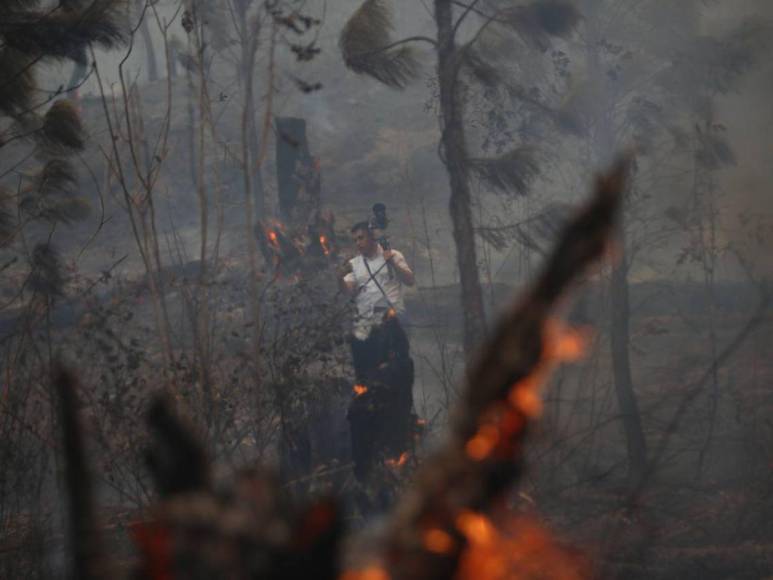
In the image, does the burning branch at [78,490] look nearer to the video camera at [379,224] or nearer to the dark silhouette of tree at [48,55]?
the dark silhouette of tree at [48,55]

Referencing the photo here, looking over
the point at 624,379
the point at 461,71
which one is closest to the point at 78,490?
the point at 461,71

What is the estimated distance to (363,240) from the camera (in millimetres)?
9469

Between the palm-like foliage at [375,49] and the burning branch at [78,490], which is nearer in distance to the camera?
the burning branch at [78,490]

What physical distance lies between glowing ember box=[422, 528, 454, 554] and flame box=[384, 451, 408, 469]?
6.36m

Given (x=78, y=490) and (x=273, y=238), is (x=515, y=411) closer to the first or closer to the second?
(x=78, y=490)

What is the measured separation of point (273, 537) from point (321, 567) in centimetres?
9

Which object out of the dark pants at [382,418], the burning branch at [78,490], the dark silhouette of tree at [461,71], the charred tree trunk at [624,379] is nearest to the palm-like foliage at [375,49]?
the dark silhouette of tree at [461,71]

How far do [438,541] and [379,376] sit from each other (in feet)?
21.5

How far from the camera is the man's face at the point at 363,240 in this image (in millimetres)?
9445

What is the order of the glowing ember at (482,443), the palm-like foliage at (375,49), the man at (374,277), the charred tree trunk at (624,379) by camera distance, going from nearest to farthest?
the glowing ember at (482,443) → the palm-like foliage at (375,49) → the charred tree trunk at (624,379) → the man at (374,277)

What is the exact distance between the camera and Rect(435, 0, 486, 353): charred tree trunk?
25.3ft

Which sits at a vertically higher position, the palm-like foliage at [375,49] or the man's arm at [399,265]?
the palm-like foliage at [375,49]

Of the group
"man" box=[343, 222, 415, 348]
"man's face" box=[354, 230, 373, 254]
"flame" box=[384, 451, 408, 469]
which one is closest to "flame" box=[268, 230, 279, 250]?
"man" box=[343, 222, 415, 348]

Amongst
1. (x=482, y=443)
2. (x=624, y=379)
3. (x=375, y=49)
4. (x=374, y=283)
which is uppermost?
(x=375, y=49)
